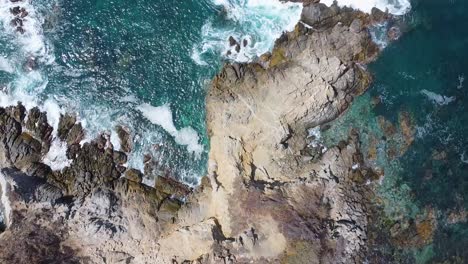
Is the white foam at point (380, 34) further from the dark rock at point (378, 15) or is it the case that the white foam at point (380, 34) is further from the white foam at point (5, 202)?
the white foam at point (5, 202)

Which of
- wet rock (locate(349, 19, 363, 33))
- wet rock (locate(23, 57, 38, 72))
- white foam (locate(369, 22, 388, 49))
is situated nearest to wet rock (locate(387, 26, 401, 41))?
white foam (locate(369, 22, 388, 49))

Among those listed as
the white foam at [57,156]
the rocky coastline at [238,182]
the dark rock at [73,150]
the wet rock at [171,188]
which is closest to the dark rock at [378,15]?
the rocky coastline at [238,182]

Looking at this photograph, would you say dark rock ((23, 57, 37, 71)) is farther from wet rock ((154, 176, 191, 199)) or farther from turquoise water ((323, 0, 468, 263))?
turquoise water ((323, 0, 468, 263))

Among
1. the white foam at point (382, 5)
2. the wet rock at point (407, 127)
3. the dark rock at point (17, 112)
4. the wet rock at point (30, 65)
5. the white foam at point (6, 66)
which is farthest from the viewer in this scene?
the white foam at point (382, 5)

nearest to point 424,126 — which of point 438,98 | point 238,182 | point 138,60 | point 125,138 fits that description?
point 438,98

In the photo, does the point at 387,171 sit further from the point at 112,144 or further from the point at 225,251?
the point at 112,144
